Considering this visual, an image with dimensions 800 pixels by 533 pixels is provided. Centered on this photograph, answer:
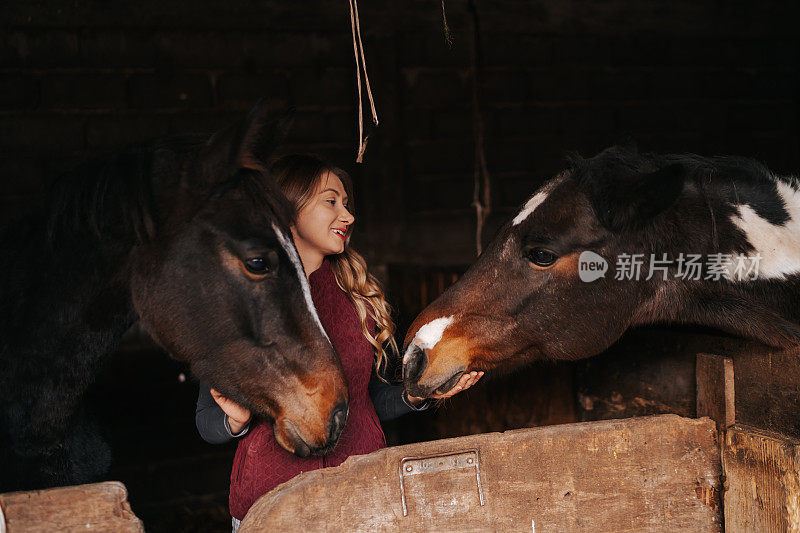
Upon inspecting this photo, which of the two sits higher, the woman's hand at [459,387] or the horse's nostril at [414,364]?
the horse's nostril at [414,364]

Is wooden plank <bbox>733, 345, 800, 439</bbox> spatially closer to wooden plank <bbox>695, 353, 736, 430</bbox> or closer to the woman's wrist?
wooden plank <bbox>695, 353, 736, 430</bbox>

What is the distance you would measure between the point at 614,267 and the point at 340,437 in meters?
1.04

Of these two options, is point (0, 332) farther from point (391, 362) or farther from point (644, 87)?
point (644, 87)

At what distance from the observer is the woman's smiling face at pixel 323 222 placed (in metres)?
2.36

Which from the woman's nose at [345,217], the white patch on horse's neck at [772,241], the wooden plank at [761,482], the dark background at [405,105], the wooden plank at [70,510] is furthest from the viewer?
the dark background at [405,105]

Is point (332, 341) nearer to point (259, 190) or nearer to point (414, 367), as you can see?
point (414, 367)

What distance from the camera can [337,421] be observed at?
6.26 ft

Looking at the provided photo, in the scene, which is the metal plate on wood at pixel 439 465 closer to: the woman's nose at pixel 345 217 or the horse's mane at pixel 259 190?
the horse's mane at pixel 259 190

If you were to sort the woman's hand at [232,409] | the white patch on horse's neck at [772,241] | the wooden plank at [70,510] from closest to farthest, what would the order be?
1. the wooden plank at [70,510]
2. the woman's hand at [232,409]
3. the white patch on horse's neck at [772,241]

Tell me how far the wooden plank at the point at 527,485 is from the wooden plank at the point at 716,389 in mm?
316

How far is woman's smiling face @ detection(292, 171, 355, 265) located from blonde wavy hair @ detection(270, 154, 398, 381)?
2 centimetres

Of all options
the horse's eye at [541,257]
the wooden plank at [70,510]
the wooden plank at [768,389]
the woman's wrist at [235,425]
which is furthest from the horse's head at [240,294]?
the wooden plank at [768,389]

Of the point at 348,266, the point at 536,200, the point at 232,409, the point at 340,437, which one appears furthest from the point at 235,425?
the point at 536,200

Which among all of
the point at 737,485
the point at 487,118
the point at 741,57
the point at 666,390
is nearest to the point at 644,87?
the point at 741,57
